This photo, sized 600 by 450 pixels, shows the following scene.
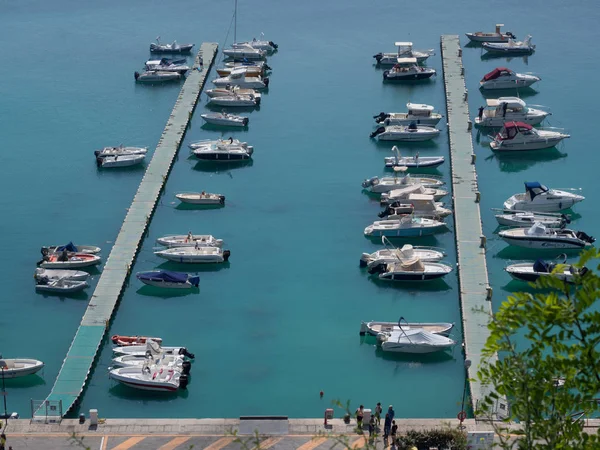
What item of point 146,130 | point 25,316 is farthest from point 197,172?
point 25,316

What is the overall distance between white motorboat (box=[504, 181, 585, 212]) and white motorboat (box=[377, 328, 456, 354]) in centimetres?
1929

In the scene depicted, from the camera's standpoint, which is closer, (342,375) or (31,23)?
(342,375)

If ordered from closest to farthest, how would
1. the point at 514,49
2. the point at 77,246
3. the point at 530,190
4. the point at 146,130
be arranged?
the point at 77,246
the point at 530,190
the point at 146,130
the point at 514,49

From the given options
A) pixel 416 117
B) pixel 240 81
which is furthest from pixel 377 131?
pixel 240 81

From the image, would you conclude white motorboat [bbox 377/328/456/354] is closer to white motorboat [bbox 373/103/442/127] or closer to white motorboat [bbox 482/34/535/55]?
white motorboat [bbox 373/103/442/127]

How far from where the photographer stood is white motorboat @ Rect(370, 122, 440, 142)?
9950 cm

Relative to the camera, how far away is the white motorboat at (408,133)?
99500mm

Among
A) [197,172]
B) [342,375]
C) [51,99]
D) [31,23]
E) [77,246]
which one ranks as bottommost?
[342,375]

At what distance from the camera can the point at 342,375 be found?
67125 millimetres

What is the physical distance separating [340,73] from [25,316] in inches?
2110

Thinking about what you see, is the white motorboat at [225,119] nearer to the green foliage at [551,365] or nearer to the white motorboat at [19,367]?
the white motorboat at [19,367]

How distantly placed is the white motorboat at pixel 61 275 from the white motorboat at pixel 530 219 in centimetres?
2921

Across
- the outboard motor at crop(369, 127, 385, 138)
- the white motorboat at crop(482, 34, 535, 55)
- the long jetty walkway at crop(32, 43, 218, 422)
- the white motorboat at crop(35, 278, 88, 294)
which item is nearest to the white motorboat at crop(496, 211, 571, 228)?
the outboard motor at crop(369, 127, 385, 138)

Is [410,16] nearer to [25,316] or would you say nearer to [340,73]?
[340,73]
